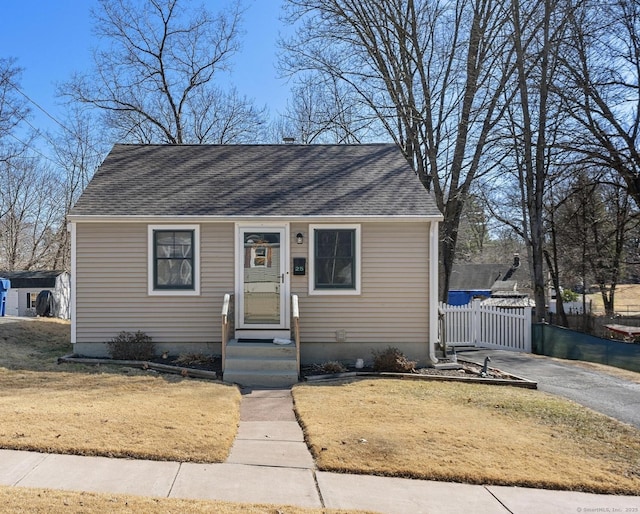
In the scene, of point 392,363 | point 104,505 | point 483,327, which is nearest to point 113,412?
point 104,505

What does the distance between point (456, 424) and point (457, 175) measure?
13850mm

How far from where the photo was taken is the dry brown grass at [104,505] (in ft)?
11.3

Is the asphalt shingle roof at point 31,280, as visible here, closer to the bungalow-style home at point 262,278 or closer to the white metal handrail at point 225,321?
the bungalow-style home at point 262,278

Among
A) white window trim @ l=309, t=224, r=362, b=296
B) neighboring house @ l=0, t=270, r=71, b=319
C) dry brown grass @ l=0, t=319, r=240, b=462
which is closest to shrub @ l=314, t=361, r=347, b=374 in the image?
white window trim @ l=309, t=224, r=362, b=296

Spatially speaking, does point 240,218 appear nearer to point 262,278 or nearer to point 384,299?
point 262,278

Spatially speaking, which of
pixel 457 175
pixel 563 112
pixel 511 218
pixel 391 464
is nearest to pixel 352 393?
pixel 391 464

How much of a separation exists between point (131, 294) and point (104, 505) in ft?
22.6

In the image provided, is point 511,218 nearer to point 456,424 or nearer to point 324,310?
point 324,310

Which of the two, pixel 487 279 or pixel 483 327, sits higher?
pixel 487 279

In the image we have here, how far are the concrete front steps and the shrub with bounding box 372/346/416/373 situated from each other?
1583 millimetres

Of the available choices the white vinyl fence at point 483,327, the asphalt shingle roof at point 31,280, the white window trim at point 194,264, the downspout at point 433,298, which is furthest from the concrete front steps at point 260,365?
the asphalt shingle roof at point 31,280

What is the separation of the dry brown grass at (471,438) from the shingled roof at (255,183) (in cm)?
395

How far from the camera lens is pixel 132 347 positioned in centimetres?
973

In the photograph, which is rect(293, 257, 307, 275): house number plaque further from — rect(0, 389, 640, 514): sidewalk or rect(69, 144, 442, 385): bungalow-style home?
rect(0, 389, 640, 514): sidewalk
